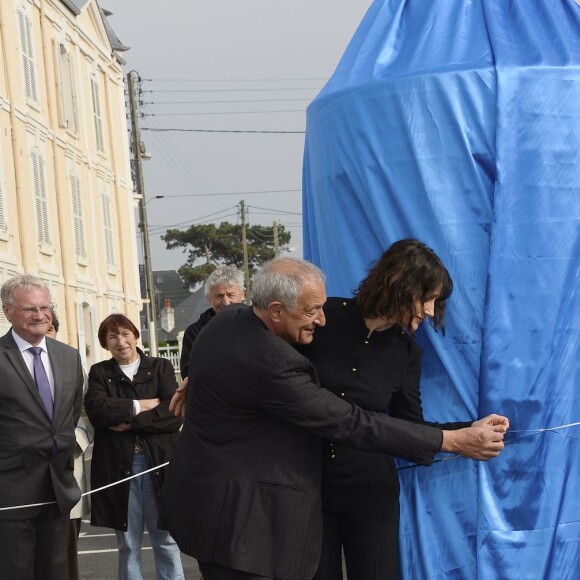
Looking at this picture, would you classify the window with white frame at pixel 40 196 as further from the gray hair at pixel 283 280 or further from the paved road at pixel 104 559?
the gray hair at pixel 283 280

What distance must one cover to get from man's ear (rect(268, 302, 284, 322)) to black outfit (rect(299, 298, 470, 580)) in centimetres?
39

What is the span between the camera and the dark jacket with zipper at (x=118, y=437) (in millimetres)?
5828

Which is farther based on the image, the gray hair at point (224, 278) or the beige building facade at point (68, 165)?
the beige building facade at point (68, 165)

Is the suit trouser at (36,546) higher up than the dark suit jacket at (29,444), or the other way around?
the dark suit jacket at (29,444)

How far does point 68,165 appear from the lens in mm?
24141

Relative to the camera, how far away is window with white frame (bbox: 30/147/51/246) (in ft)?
70.5

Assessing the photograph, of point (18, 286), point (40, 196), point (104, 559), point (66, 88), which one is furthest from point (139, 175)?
point (18, 286)

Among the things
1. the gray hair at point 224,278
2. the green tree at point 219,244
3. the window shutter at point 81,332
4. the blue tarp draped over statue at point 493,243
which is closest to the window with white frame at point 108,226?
the window shutter at point 81,332

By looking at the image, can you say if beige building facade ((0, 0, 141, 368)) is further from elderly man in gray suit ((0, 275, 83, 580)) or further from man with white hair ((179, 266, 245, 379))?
elderly man in gray suit ((0, 275, 83, 580))

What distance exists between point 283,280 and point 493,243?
0.91 meters

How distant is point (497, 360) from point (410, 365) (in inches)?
12.8

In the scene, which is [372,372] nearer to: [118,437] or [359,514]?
[359,514]

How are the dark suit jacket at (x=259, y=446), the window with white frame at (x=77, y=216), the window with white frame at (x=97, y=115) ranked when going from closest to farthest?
the dark suit jacket at (x=259, y=446) → the window with white frame at (x=77, y=216) → the window with white frame at (x=97, y=115)

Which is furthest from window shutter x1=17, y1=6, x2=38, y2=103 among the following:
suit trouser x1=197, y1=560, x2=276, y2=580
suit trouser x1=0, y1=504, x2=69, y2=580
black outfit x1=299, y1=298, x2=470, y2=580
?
suit trouser x1=197, y1=560, x2=276, y2=580
